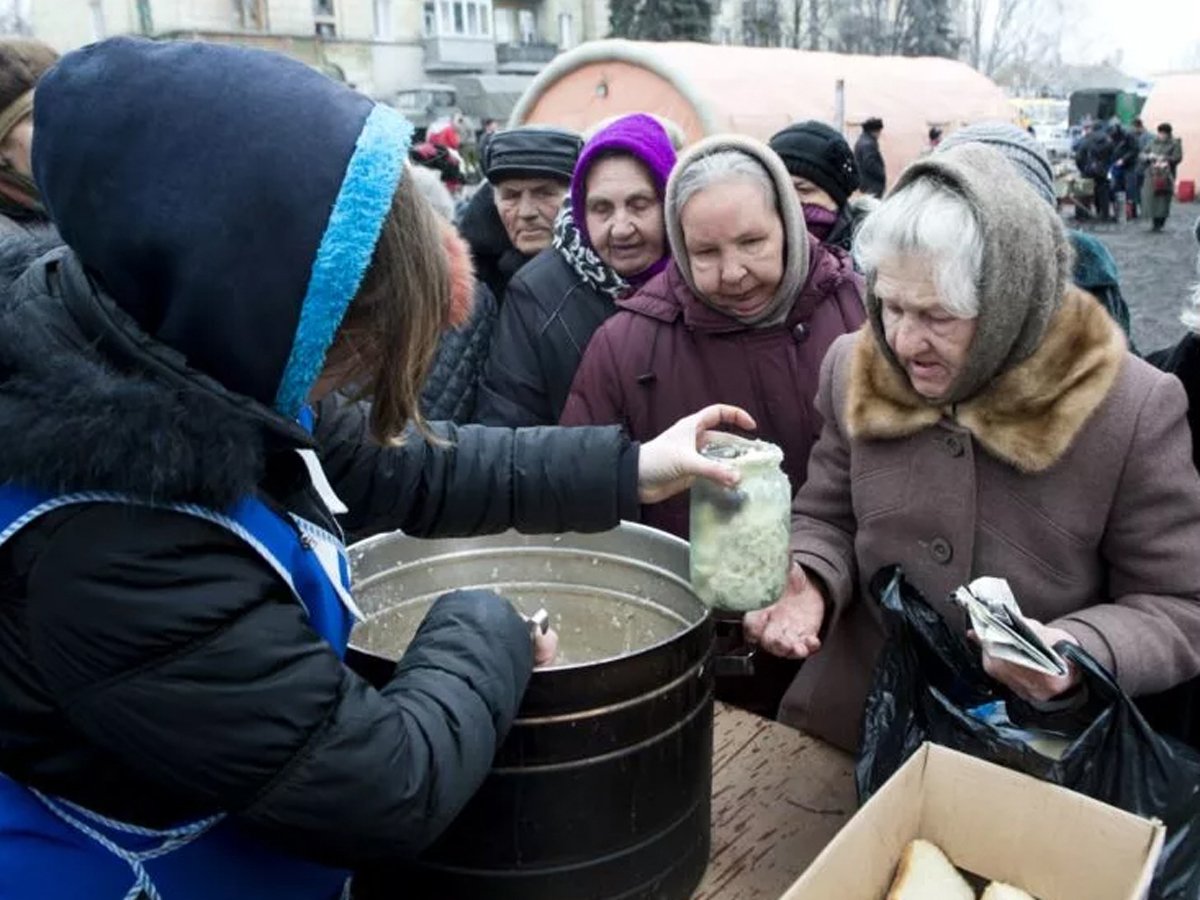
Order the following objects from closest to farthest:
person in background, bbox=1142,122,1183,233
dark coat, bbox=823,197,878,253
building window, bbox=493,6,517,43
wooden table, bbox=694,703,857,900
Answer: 1. wooden table, bbox=694,703,857,900
2. dark coat, bbox=823,197,878,253
3. person in background, bbox=1142,122,1183,233
4. building window, bbox=493,6,517,43

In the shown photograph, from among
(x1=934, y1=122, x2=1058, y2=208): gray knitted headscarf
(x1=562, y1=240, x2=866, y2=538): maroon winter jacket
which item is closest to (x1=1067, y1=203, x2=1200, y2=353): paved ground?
(x1=934, y1=122, x2=1058, y2=208): gray knitted headscarf

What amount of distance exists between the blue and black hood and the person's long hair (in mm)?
61

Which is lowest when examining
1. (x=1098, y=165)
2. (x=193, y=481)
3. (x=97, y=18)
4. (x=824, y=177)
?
(x=1098, y=165)

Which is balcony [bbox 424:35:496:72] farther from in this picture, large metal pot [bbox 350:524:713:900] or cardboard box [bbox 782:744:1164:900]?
cardboard box [bbox 782:744:1164:900]

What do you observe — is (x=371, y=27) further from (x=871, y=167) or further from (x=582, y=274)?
(x=582, y=274)

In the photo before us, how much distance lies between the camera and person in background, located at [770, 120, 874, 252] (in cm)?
360

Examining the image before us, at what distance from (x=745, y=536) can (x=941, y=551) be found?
36 cm

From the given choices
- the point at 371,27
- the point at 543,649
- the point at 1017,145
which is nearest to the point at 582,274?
the point at 1017,145

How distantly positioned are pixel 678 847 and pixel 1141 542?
28.9 inches

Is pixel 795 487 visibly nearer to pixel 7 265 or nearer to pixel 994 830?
pixel 994 830

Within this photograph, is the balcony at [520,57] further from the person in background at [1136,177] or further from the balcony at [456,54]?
the person in background at [1136,177]

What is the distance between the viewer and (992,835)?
52.5 inches

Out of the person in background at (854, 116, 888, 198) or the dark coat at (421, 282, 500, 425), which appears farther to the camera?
the person in background at (854, 116, 888, 198)

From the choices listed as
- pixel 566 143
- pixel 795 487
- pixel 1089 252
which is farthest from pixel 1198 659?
pixel 566 143
